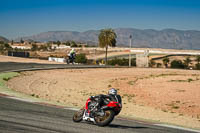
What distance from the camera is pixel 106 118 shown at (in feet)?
38.3

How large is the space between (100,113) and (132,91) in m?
21.2

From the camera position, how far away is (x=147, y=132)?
11.8m

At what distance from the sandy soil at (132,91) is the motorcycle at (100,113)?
7668 mm

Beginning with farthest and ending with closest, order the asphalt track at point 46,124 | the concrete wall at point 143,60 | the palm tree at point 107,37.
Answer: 1. the palm tree at point 107,37
2. the concrete wall at point 143,60
3. the asphalt track at point 46,124

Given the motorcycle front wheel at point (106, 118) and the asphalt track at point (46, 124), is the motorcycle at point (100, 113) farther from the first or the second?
the asphalt track at point (46, 124)

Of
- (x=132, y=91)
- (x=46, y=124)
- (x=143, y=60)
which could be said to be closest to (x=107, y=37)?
(x=143, y=60)

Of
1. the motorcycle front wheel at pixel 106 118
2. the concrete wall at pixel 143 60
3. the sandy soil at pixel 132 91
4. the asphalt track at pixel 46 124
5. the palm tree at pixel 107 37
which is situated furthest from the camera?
the palm tree at pixel 107 37

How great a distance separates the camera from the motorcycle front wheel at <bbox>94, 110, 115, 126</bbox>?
1160 centimetres

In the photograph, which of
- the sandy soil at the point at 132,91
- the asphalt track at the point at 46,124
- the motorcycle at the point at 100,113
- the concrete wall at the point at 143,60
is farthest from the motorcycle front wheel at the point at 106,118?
the concrete wall at the point at 143,60

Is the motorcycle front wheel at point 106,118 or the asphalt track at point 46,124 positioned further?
the motorcycle front wheel at point 106,118

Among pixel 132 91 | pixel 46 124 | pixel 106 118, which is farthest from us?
pixel 132 91

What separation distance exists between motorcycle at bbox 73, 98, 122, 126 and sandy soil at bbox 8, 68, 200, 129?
25.2 ft

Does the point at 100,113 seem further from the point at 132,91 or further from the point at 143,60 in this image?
the point at 143,60

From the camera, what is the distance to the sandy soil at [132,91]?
2314 cm
